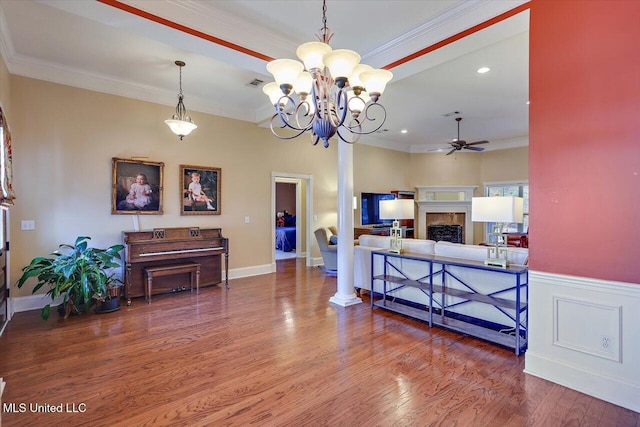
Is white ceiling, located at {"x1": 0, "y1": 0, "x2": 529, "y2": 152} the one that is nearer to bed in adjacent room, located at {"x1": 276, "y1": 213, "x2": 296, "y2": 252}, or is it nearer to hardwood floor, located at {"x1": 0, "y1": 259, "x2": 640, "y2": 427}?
hardwood floor, located at {"x1": 0, "y1": 259, "x2": 640, "y2": 427}

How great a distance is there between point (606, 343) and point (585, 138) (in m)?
1.44

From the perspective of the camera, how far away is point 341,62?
2.32 meters

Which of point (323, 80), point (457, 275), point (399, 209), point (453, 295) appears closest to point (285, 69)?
point (323, 80)

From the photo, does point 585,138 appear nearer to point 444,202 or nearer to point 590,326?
point 590,326

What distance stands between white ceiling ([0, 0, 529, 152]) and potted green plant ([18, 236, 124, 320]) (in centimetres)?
243

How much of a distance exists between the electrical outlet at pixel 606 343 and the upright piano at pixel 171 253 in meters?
4.72

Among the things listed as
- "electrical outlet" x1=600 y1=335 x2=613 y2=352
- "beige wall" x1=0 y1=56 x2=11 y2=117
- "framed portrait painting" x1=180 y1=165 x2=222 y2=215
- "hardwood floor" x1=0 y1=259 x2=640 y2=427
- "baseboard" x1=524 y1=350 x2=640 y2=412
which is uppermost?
"beige wall" x1=0 y1=56 x2=11 y2=117

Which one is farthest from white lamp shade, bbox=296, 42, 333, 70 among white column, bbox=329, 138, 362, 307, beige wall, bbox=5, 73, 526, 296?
beige wall, bbox=5, 73, 526, 296

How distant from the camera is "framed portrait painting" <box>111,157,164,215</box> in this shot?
4793 millimetres

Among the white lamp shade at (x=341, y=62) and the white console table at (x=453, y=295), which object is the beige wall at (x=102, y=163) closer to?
the white console table at (x=453, y=295)

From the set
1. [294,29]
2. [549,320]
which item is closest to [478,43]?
[294,29]

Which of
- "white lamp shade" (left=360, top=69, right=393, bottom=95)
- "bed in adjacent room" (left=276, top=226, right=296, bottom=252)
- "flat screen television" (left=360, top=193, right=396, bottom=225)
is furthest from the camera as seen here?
"bed in adjacent room" (left=276, top=226, right=296, bottom=252)

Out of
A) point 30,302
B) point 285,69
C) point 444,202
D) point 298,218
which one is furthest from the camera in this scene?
point 444,202

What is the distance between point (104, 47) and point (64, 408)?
3.78m
